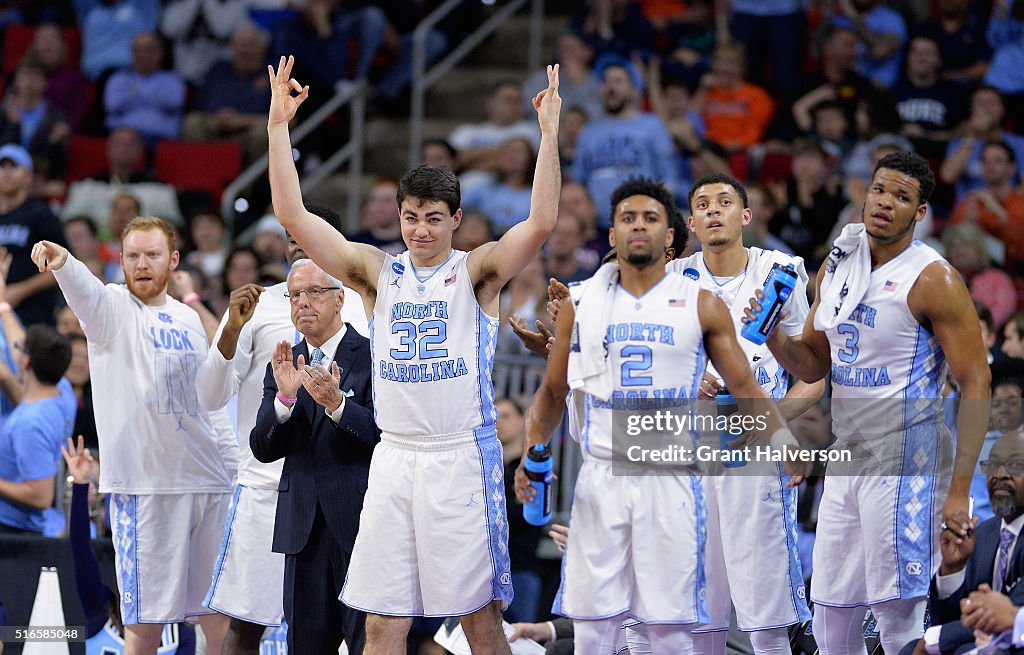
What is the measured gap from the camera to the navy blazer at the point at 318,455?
6.84 meters

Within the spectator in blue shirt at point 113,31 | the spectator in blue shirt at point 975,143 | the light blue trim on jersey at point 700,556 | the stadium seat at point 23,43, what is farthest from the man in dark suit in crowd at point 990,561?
the stadium seat at point 23,43

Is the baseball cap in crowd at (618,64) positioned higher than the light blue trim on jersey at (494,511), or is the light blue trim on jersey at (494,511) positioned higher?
the baseball cap in crowd at (618,64)

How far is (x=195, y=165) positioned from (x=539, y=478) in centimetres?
907

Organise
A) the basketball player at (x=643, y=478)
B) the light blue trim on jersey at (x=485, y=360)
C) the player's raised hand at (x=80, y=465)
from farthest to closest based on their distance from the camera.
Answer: the player's raised hand at (x=80, y=465)
the light blue trim on jersey at (x=485, y=360)
the basketball player at (x=643, y=478)

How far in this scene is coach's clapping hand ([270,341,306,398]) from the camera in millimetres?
6676

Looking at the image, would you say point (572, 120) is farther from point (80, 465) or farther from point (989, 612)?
point (989, 612)

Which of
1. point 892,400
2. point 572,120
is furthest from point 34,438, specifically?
point 572,120

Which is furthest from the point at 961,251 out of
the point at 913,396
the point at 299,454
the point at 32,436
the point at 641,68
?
the point at 32,436

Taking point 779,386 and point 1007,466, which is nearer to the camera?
point 1007,466

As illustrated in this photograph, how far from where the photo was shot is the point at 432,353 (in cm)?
631

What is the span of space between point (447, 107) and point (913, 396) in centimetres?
948

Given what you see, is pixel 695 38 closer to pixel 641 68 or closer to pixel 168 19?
pixel 641 68

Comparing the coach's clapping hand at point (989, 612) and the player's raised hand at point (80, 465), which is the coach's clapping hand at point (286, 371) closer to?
the player's raised hand at point (80, 465)

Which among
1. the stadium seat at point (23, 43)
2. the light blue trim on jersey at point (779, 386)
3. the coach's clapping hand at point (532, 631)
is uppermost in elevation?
the stadium seat at point (23, 43)
